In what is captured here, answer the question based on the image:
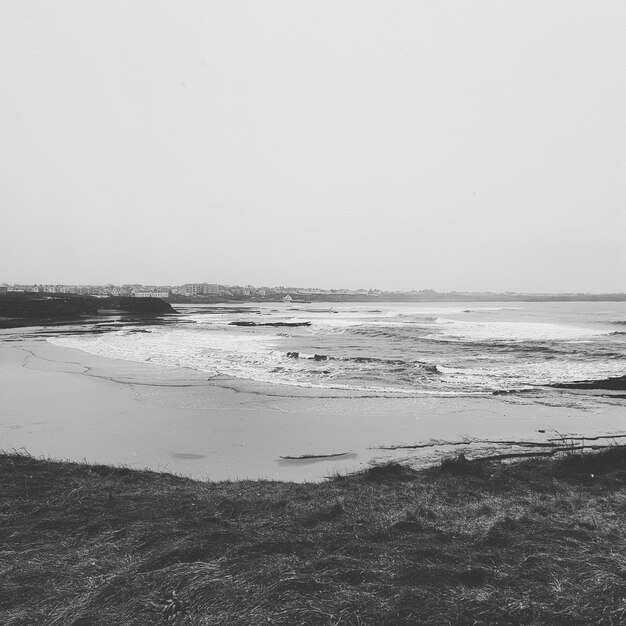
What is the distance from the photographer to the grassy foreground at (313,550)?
272cm

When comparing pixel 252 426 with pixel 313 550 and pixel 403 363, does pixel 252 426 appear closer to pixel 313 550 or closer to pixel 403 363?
pixel 313 550

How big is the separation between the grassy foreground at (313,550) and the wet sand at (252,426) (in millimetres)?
1764

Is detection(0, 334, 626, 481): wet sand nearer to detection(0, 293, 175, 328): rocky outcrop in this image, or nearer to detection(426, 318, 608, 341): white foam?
detection(426, 318, 608, 341): white foam

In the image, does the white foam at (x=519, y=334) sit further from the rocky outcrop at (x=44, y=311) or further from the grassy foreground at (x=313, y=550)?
the rocky outcrop at (x=44, y=311)

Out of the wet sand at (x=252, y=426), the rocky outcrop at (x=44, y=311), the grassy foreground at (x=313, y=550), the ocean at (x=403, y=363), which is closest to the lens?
the grassy foreground at (x=313, y=550)

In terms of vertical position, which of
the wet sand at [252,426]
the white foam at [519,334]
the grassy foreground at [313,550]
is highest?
the grassy foreground at [313,550]

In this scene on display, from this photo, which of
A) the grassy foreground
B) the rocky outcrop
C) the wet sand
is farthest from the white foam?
the rocky outcrop

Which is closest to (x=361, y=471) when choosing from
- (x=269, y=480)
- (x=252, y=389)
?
(x=269, y=480)

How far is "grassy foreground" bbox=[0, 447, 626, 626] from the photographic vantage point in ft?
8.94

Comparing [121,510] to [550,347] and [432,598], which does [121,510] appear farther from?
[550,347]

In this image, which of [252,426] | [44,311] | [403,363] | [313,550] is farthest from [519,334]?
[44,311]

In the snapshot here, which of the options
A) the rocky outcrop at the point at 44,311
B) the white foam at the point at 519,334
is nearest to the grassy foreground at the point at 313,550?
the white foam at the point at 519,334

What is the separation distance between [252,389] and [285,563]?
1019 cm

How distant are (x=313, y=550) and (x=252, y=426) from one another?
6100 millimetres
